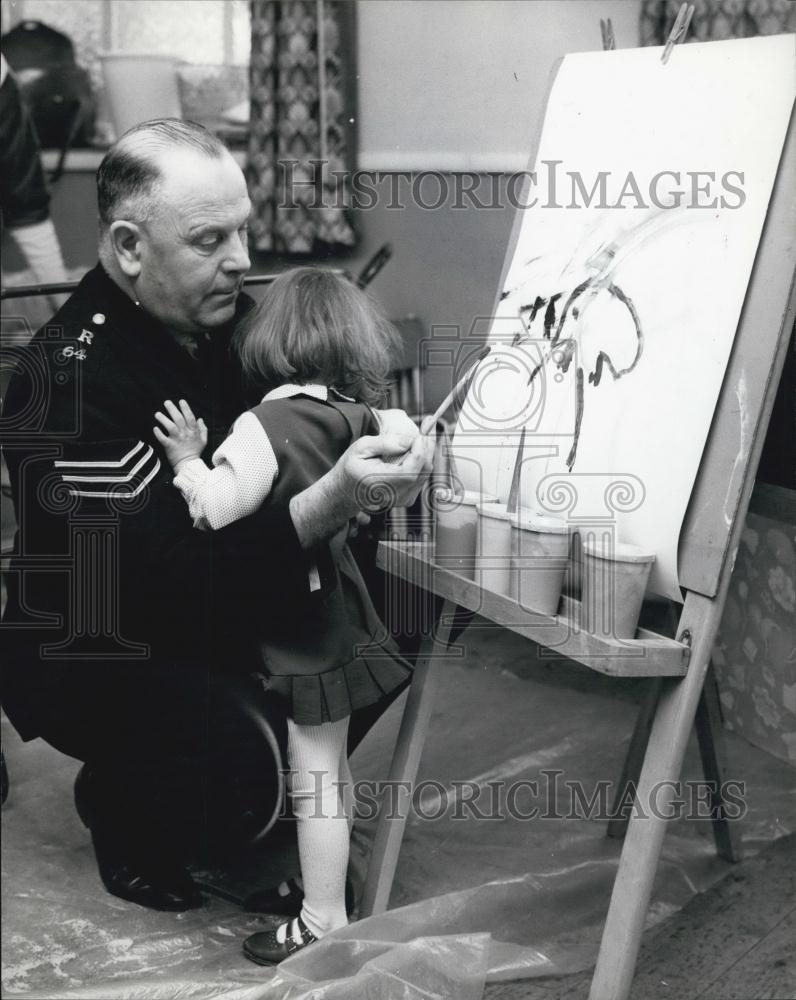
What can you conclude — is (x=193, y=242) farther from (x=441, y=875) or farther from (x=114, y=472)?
(x=441, y=875)

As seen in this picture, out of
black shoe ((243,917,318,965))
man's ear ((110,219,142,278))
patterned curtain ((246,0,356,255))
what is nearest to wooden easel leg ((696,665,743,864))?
black shoe ((243,917,318,965))

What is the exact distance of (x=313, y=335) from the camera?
1.60 m

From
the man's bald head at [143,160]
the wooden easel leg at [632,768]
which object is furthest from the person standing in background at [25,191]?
the wooden easel leg at [632,768]

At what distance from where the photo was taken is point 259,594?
161 cm

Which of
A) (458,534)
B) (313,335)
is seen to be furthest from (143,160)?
(458,534)

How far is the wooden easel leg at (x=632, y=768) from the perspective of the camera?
77.5 inches

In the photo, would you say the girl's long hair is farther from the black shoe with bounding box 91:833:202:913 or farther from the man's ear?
the black shoe with bounding box 91:833:202:913

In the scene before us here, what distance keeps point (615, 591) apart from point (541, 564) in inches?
4.2

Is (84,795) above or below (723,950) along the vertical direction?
above

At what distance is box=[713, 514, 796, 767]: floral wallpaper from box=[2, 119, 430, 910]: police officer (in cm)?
61

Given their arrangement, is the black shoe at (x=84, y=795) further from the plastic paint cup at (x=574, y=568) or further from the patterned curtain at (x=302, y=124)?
the patterned curtain at (x=302, y=124)

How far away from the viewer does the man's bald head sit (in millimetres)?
1659

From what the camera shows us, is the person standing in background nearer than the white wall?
No

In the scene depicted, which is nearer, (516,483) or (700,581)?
(700,581)
